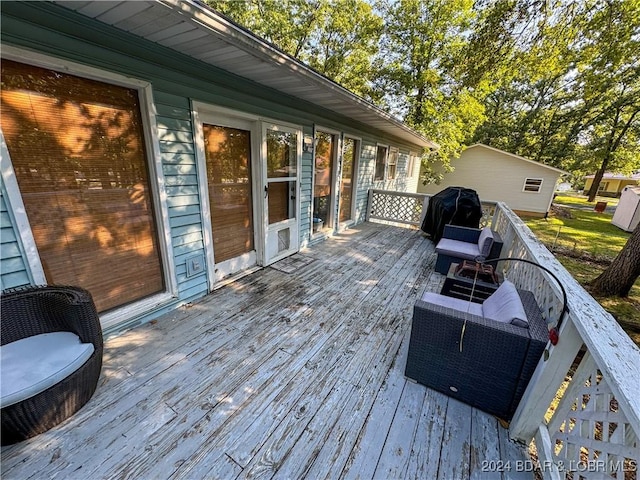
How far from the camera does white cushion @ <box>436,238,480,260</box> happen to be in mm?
3652

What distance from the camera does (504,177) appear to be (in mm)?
13375

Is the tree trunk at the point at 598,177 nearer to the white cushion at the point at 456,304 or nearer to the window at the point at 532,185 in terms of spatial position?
the window at the point at 532,185

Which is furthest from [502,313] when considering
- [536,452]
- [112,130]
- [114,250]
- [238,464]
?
[112,130]

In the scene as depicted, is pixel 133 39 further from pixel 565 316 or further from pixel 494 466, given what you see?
pixel 494 466

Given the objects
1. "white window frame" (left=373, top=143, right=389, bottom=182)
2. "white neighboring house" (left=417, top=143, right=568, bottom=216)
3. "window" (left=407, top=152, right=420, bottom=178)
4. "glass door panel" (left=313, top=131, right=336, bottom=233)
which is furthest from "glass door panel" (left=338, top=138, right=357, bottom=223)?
"white neighboring house" (left=417, top=143, right=568, bottom=216)

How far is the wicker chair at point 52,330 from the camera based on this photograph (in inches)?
55.1

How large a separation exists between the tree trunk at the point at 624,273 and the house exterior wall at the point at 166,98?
198 inches

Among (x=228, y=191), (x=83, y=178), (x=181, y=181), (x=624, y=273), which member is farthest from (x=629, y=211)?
(x=83, y=178)

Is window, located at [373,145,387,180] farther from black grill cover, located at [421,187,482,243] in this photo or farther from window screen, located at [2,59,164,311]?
window screen, located at [2,59,164,311]

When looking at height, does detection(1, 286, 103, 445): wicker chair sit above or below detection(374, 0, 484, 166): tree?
below

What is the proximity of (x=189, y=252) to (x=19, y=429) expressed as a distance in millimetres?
1661

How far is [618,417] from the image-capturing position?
3.40 feet

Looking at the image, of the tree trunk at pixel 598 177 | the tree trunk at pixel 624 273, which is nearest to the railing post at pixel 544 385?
the tree trunk at pixel 624 273

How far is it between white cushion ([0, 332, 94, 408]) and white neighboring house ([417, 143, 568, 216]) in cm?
1542
